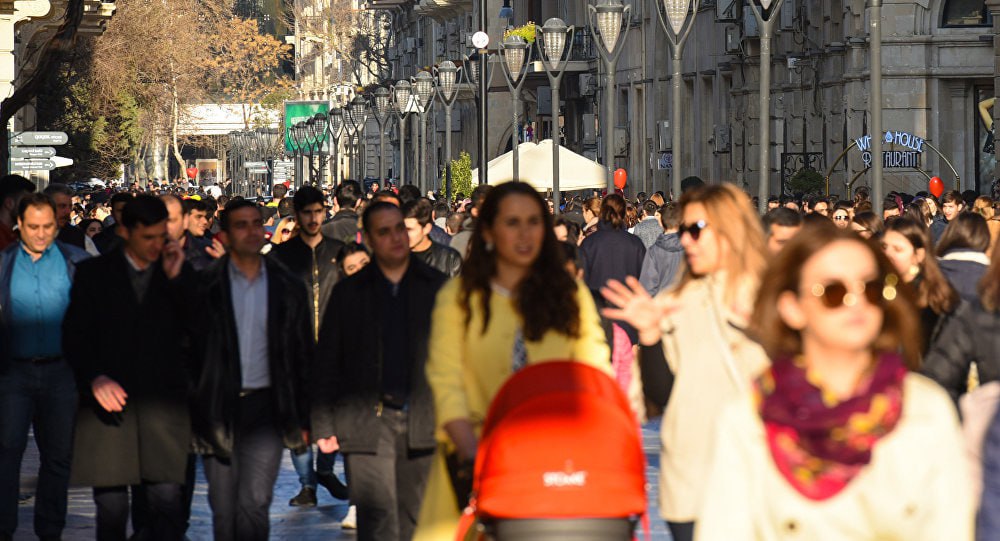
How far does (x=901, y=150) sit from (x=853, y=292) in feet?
98.8

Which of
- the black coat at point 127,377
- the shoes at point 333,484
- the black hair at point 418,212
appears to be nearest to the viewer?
the black coat at point 127,377

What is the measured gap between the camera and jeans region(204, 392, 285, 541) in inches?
327

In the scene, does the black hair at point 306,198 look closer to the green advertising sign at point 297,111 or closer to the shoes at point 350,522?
the shoes at point 350,522

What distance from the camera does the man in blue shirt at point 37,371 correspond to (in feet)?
32.2

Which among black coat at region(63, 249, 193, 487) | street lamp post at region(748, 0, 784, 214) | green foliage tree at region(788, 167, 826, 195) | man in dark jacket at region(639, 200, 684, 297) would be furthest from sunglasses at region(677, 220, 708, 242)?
green foliage tree at region(788, 167, 826, 195)

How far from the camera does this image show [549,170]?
3606 centimetres

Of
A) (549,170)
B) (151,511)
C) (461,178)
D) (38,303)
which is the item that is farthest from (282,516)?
(461,178)

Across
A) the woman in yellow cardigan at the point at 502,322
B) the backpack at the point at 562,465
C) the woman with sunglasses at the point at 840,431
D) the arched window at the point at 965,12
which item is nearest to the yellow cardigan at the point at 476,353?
the woman in yellow cardigan at the point at 502,322

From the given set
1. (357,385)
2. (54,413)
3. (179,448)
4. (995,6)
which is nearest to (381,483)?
(357,385)

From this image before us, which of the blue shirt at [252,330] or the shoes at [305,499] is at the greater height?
the blue shirt at [252,330]

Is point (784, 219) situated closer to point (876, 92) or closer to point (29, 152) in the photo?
point (876, 92)

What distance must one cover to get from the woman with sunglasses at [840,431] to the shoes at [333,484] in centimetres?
793

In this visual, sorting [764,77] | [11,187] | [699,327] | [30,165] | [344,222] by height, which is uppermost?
[764,77]

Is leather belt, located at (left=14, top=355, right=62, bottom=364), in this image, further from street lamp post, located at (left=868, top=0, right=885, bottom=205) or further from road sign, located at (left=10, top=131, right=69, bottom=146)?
road sign, located at (left=10, top=131, right=69, bottom=146)
